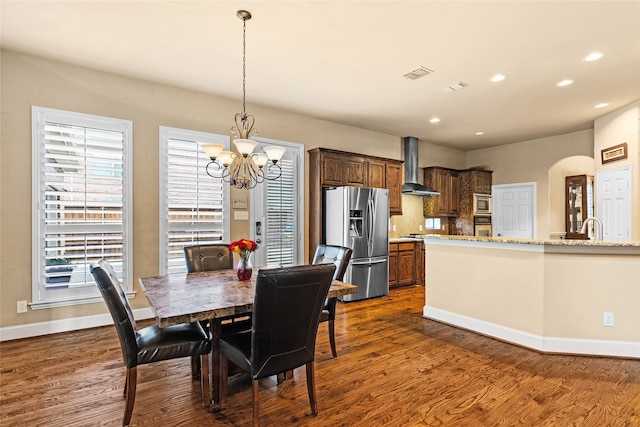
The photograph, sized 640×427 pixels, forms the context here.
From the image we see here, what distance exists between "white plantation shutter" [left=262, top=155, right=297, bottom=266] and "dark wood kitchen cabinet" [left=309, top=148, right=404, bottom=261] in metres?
0.29

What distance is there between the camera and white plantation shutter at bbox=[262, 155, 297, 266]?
16.2ft

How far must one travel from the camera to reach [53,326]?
3.57 metres

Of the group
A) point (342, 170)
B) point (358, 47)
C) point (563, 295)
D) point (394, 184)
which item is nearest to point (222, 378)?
point (358, 47)

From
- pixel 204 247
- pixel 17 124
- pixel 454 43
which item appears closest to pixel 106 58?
pixel 17 124

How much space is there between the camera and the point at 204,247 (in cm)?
344

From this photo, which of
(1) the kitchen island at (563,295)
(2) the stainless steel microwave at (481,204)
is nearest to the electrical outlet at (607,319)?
(1) the kitchen island at (563,295)

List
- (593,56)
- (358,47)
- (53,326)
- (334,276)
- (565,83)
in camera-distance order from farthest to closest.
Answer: (565,83) → (53,326) → (593,56) → (358,47) → (334,276)

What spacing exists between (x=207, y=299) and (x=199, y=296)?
111mm

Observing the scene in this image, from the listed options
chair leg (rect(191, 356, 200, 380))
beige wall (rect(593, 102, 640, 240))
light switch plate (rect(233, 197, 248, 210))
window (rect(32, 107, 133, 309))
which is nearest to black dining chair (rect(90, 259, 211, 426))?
chair leg (rect(191, 356, 200, 380))

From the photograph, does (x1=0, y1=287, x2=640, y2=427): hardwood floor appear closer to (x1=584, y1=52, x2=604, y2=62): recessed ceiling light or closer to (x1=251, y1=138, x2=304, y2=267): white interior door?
(x1=251, y1=138, x2=304, y2=267): white interior door

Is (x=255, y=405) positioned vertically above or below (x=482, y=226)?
below

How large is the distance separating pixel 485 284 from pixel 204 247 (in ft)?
9.85

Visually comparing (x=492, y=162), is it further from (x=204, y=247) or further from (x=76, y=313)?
(x=76, y=313)

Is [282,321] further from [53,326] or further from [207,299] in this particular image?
[53,326]
